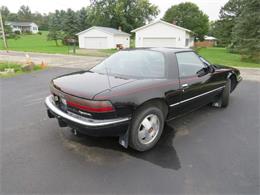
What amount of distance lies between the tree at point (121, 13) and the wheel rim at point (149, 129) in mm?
40843

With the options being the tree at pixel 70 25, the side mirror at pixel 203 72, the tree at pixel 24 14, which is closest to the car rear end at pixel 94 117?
the side mirror at pixel 203 72

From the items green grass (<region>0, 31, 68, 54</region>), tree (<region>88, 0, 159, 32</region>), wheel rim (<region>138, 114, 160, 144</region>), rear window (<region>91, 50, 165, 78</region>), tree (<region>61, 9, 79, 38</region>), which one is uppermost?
tree (<region>88, 0, 159, 32</region>)

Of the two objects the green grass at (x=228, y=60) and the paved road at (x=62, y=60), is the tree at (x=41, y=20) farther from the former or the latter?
the green grass at (x=228, y=60)

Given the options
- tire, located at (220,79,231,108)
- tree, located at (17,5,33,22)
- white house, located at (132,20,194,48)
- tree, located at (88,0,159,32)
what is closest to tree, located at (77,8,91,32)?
tree, located at (88,0,159,32)

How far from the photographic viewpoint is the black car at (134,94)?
2461mm

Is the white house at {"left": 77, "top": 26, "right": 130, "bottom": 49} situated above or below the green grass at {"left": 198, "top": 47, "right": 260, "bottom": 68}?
above

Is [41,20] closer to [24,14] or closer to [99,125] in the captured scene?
[24,14]

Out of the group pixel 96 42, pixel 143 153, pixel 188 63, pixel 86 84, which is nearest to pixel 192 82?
pixel 188 63

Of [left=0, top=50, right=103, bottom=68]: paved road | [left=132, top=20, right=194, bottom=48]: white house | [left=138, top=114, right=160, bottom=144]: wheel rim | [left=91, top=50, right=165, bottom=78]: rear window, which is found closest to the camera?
[left=138, top=114, right=160, bottom=144]: wheel rim

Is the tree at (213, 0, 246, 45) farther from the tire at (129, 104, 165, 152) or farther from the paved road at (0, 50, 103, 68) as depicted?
the tire at (129, 104, 165, 152)

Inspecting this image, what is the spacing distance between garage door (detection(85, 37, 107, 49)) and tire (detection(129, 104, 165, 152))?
28.7 meters

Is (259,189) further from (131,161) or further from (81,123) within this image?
(81,123)

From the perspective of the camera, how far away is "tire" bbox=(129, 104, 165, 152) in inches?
105

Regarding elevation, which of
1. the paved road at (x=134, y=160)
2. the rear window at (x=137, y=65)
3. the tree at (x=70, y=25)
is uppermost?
the tree at (x=70, y=25)
